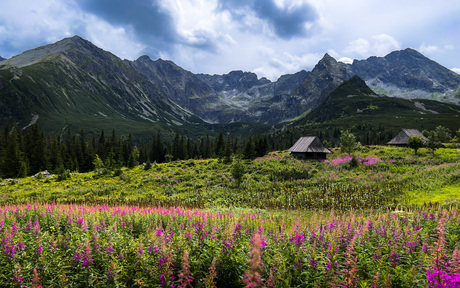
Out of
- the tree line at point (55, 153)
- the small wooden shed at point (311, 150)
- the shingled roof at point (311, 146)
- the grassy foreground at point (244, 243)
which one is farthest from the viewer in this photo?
the tree line at point (55, 153)

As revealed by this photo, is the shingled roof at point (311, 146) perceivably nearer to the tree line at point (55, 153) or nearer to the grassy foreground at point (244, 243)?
the tree line at point (55, 153)

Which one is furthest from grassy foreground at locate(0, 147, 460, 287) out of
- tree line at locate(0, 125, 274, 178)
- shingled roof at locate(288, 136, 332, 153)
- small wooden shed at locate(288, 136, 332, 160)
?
tree line at locate(0, 125, 274, 178)

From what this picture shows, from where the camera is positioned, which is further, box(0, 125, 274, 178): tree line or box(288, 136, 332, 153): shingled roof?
box(0, 125, 274, 178): tree line

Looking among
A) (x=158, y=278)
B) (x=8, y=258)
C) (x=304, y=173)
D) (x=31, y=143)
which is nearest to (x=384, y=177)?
(x=304, y=173)

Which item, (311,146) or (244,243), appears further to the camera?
(311,146)

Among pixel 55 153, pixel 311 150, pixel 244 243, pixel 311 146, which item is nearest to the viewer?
pixel 244 243

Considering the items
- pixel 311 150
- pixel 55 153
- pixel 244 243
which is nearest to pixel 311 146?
pixel 311 150

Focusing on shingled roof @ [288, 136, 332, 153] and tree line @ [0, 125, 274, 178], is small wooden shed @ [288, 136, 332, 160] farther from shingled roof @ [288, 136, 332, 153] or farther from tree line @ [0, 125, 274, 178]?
tree line @ [0, 125, 274, 178]

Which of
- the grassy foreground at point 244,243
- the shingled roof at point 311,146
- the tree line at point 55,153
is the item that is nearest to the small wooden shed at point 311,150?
the shingled roof at point 311,146

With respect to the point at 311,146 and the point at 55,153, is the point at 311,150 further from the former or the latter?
the point at 55,153

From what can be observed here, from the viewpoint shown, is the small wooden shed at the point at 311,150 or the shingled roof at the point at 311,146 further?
the small wooden shed at the point at 311,150

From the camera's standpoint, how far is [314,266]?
497 centimetres

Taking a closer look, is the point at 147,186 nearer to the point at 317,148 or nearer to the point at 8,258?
the point at 8,258

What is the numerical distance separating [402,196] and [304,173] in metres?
14.6
